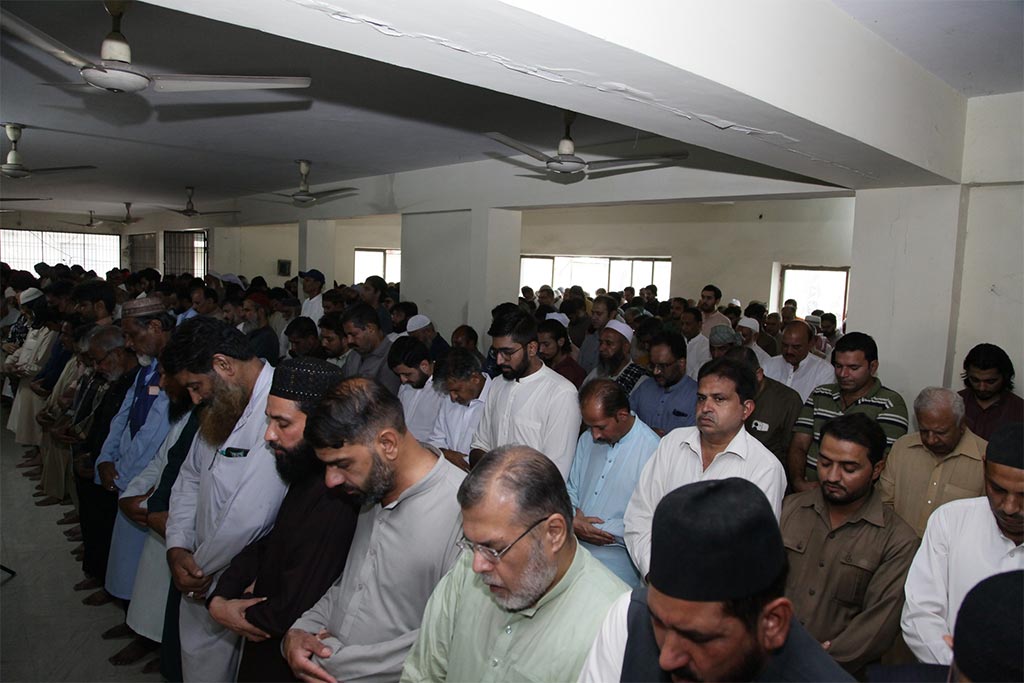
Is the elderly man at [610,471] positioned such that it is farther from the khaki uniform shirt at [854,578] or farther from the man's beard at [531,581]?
the man's beard at [531,581]

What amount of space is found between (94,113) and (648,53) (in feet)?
19.4

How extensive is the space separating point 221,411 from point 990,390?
4.02 m

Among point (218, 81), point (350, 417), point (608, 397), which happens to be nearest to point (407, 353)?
point (608, 397)

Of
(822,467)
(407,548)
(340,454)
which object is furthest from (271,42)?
(822,467)

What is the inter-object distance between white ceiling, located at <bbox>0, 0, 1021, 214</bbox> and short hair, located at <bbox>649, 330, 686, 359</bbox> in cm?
181

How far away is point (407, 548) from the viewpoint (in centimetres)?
201

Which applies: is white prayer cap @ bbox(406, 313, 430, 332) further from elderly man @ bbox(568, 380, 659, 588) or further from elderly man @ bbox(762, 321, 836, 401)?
elderly man @ bbox(568, 380, 659, 588)

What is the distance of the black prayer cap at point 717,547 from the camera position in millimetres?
1195

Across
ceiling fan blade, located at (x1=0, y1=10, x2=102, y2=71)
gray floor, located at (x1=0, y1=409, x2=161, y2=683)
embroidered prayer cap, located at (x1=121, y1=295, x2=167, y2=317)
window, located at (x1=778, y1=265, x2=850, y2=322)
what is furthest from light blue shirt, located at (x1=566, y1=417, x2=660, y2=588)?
window, located at (x1=778, y1=265, x2=850, y2=322)

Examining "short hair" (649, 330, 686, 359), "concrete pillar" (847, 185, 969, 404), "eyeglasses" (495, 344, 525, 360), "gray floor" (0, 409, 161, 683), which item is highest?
"concrete pillar" (847, 185, 969, 404)

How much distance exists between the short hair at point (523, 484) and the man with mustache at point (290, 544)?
77cm

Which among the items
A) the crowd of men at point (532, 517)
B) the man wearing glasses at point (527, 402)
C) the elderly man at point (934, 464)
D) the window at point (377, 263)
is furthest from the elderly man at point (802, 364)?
the window at point (377, 263)

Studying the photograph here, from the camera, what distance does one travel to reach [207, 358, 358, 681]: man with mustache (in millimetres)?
2260

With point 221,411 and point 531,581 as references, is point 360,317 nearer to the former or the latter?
point 221,411
